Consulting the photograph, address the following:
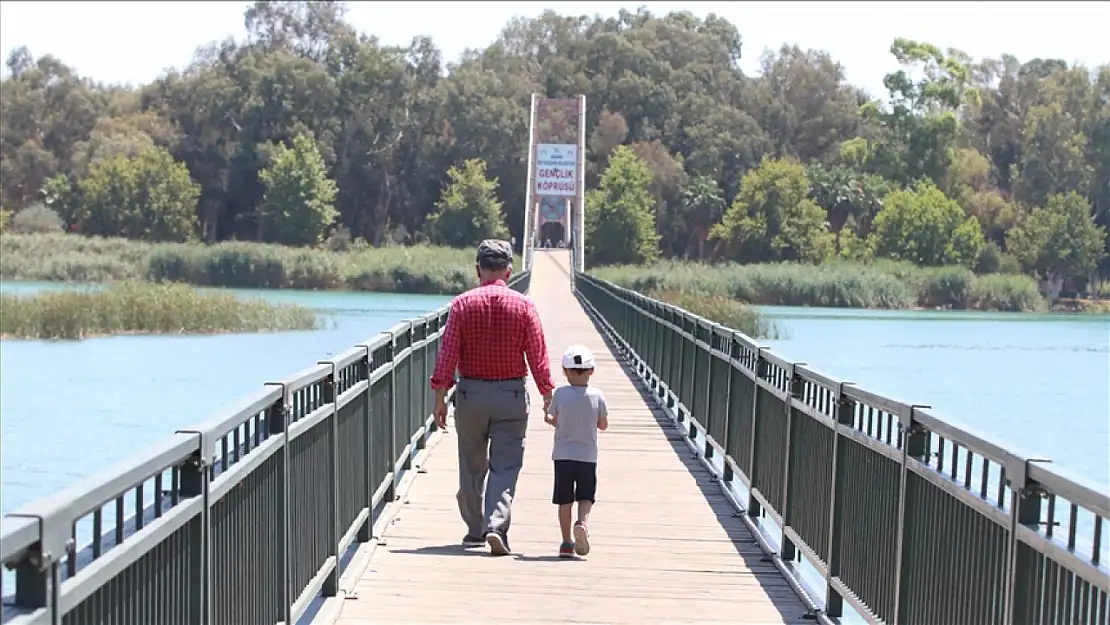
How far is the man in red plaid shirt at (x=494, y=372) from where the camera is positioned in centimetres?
807

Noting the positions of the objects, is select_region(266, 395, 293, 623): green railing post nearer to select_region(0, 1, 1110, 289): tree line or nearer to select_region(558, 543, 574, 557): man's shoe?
select_region(558, 543, 574, 557): man's shoe

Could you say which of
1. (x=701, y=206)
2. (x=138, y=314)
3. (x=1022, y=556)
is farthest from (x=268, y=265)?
(x=1022, y=556)

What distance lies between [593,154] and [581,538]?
4491 inches

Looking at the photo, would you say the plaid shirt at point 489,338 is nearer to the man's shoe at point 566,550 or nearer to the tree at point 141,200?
the man's shoe at point 566,550

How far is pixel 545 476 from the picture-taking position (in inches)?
460

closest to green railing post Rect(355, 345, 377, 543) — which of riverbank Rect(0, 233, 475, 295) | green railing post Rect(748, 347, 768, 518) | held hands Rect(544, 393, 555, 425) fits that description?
held hands Rect(544, 393, 555, 425)

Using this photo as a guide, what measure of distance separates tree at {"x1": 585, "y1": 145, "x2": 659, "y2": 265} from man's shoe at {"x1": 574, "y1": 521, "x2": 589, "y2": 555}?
307 ft

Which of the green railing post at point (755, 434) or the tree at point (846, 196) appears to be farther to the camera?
the tree at point (846, 196)

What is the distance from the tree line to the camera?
103 meters

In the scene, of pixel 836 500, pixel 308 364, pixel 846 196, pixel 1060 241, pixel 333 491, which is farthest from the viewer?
Answer: pixel 846 196

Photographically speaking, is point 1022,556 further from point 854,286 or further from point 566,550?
point 854,286

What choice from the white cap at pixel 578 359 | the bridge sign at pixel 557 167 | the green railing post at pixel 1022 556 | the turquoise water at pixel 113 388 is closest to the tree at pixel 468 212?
the bridge sign at pixel 557 167

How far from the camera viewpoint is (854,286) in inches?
3012

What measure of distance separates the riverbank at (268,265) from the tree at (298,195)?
16.8 m
